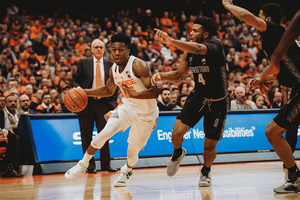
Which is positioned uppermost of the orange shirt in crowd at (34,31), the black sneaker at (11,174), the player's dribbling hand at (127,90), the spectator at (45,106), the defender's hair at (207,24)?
the defender's hair at (207,24)

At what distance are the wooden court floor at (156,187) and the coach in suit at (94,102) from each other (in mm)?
438

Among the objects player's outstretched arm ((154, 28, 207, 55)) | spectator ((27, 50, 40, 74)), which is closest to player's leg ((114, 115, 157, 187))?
player's outstretched arm ((154, 28, 207, 55))

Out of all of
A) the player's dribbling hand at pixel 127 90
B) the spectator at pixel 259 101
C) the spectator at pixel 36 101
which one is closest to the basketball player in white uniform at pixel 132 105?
the player's dribbling hand at pixel 127 90

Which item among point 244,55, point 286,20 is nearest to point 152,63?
point 244,55

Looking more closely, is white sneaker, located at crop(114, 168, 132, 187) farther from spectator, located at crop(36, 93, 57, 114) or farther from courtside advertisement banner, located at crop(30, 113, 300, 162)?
spectator, located at crop(36, 93, 57, 114)

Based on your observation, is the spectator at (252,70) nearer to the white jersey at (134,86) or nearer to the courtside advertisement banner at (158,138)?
the courtside advertisement banner at (158,138)

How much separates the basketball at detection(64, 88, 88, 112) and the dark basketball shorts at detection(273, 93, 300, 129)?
2545mm

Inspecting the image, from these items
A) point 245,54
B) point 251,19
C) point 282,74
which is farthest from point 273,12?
point 245,54

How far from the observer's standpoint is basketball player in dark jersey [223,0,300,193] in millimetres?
3627

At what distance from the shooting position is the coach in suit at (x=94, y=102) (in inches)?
252

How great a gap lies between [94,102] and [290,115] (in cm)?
375

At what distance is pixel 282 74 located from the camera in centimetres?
379

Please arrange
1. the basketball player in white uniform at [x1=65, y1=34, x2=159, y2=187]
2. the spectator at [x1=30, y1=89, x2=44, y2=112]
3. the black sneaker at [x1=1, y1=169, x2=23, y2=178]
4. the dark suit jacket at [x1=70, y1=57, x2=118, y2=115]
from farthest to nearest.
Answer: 1. the spectator at [x1=30, y1=89, x2=44, y2=112]
2. the dark suit jacket at [x1=70, y1=57, x2=118, y2=115]
3. the black sneaker at [x1=1, y1=169, x2=23, y2=178]
4. the basketball player in white uniform at [x1=65, y1=34, x2=159, y2=187]

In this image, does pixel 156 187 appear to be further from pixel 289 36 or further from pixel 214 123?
pixel 289 36
